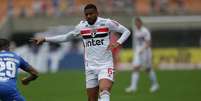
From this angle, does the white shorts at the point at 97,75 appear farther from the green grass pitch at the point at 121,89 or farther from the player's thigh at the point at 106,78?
the green grass pitch at the point at 121,89

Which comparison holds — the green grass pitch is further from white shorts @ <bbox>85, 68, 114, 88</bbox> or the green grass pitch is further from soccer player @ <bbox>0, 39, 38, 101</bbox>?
soccer player @ <bbox>0, 39, 38, 101</bbox>

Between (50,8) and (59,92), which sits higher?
(50,8)

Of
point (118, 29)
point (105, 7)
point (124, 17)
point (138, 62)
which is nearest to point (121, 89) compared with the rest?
point (138, 62)

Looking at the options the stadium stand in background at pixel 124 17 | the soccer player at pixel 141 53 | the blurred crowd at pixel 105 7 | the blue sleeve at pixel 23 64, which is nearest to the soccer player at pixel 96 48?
the blue sleeve at pixel 23 64

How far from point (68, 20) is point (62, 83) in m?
15.2

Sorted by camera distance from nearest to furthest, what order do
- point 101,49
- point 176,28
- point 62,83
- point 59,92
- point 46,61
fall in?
point 101,49
point 59,92
point 62,83
point 46,61
point 176,28

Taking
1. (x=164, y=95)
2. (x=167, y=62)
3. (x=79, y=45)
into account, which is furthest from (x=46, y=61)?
(x=164, y=95)

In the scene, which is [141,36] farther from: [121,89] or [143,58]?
[121,89]

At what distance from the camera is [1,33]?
40469 millimetres

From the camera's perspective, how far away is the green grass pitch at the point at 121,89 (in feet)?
63.7

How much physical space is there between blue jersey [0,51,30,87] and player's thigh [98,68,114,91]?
6.65ft

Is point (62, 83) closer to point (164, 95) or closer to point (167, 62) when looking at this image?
point (164, 95)

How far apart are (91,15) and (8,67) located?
241 centimetres

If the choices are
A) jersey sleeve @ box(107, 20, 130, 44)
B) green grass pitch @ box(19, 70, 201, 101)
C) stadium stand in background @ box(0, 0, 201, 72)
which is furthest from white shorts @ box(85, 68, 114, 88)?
stadium stand in background @ box(0, 0, 201, 72)
